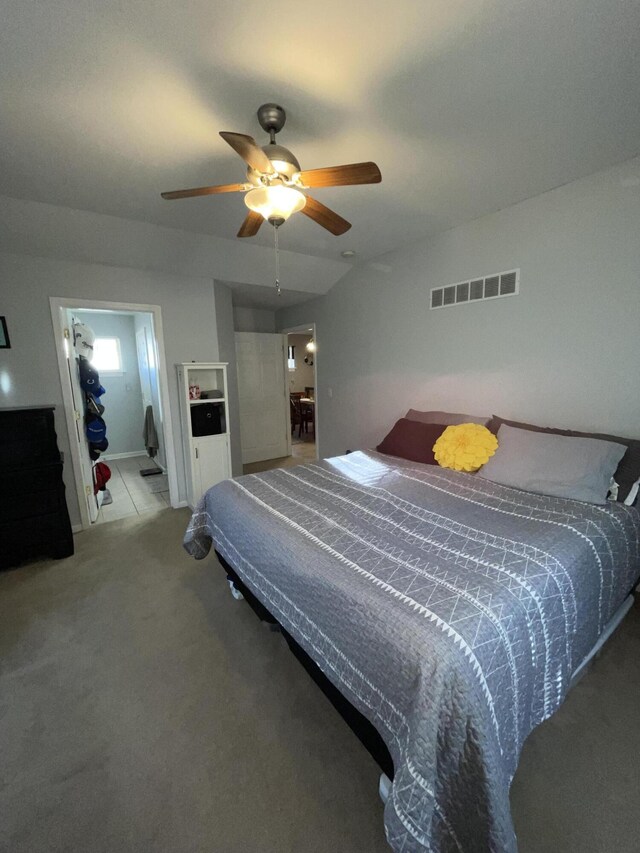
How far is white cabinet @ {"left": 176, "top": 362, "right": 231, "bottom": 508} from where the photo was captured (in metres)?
3.40

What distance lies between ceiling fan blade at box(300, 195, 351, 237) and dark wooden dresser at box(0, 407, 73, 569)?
7.66 feet

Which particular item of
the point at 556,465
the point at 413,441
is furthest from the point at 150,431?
the point at 556,465

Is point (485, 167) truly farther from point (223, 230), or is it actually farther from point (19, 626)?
point (19, 626)

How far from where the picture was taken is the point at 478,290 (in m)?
2.77

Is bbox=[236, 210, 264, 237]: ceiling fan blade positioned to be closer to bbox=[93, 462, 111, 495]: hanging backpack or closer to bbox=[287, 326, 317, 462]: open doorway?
bbox=[287, 326, 317, 462]: open doorway

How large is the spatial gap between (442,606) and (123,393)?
5.66 m

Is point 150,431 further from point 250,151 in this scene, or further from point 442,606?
point 442,606

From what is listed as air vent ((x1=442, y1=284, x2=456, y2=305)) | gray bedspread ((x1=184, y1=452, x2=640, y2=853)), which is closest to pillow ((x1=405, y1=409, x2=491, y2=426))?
gray bedspread ((x1=184, y1=452, x2=640, y2=853))

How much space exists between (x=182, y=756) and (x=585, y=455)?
2.37 m

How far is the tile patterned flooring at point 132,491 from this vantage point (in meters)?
3.55

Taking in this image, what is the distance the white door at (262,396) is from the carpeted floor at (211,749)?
317 cm

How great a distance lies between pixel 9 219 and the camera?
7.80 ft

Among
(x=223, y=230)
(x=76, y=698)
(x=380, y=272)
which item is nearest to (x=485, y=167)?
(x=380, y=272)

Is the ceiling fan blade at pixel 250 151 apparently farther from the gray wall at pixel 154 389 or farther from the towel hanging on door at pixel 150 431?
the towel hanging on door at pixel 150 431
